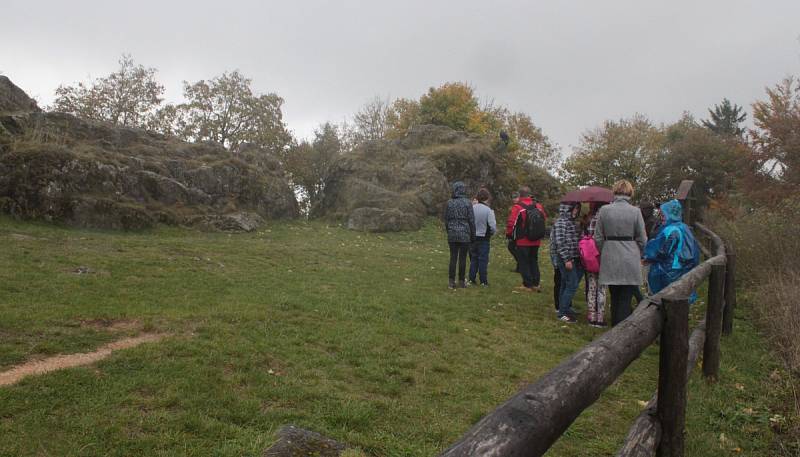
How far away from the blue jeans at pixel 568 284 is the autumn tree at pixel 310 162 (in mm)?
37839

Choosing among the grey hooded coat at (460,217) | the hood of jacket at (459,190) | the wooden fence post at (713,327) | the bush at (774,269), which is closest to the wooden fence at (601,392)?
the wooden fence post at (713,327)

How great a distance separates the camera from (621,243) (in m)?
6.79

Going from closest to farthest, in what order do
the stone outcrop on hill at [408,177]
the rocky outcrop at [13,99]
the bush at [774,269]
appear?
the bush at [774,269] < the rocky outcrop at [13,99] < the stone outcrop on hill at [408,177]

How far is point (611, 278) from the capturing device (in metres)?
6.78

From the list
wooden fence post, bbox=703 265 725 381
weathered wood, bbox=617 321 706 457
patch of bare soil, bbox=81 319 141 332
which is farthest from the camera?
patch of bare soil, bbox=81 319 141 332

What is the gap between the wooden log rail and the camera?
1444 mm

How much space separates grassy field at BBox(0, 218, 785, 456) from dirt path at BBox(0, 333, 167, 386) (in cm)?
16

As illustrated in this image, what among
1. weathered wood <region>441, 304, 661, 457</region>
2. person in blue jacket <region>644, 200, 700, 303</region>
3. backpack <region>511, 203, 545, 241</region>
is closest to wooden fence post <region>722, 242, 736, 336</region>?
person in blue jacket <region>644, 200, 700, 303</region>

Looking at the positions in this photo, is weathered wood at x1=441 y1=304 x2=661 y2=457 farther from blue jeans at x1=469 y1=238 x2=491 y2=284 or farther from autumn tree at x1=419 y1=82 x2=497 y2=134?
autumn tree at x1=419 y1=82 x2=497 y2=134

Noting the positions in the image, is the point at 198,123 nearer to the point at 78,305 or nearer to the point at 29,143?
the point at 29,143

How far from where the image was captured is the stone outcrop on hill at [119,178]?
566 inches

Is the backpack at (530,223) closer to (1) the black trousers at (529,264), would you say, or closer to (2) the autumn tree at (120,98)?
(1) the black trousers at (529,264)

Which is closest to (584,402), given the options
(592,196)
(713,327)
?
(713,327)

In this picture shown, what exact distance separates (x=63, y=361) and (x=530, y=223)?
774 centimetres
